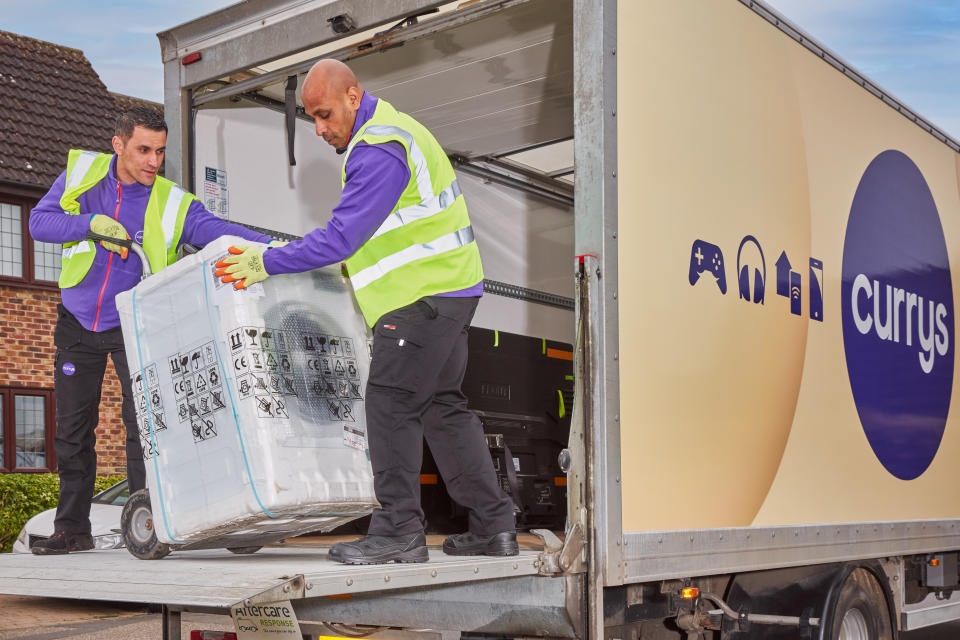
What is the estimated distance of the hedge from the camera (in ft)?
40.1

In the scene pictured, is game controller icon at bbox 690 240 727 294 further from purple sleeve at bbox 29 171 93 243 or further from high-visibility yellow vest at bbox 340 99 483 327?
purple sleeve at bbox 29 171 93 243

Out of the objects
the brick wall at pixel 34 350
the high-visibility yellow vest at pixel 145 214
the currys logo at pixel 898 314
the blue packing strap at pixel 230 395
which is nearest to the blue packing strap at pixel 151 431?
A: the blue packing strap at pixel 230 395

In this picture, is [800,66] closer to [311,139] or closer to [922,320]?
[922,320]

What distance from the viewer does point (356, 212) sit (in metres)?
3.38

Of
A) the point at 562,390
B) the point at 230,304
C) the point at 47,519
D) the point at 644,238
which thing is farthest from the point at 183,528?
the point at 47,519

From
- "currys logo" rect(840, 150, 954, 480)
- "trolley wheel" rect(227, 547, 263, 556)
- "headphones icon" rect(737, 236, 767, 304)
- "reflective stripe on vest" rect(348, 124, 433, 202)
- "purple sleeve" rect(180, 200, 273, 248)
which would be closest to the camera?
"reflective stripe on vest" rect(348, 124, 433, 202)

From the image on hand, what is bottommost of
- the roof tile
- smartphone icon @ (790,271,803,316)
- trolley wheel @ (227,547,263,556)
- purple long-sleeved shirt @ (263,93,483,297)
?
trolley wheel @ (227,547,263,556)

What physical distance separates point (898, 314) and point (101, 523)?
5701 mm

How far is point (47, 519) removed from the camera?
354 inches

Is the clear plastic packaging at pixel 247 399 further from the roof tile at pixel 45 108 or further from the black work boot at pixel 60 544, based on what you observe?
the roof tile at pixel 45 108

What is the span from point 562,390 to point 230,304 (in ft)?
12.9

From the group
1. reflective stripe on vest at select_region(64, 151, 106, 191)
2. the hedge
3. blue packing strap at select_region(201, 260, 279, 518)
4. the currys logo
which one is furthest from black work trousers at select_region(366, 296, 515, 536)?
the hedge

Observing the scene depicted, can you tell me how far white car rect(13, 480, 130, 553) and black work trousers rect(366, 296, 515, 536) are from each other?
455 cm

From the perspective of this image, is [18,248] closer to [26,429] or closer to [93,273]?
[26,429]
